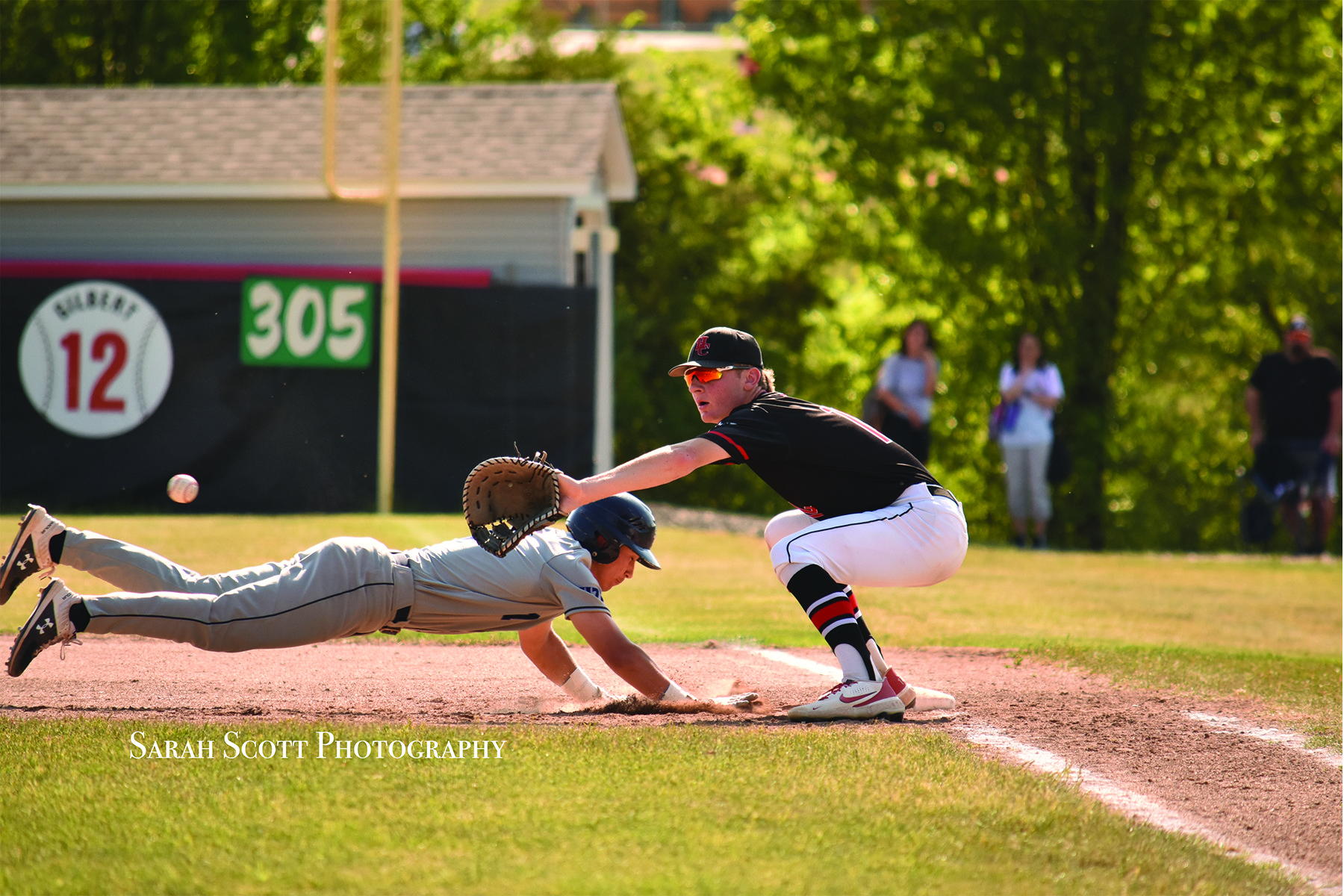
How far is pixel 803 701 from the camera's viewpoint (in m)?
5.46

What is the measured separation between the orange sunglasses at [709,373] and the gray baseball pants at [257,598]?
4.27ft

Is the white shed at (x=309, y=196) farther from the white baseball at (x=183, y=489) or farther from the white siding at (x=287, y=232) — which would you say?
the white baseball at (x=183, y=489)

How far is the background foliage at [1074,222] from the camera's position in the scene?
17578 millimetres

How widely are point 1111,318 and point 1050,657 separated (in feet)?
39.4

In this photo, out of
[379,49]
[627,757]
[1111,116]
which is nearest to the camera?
[627,757]

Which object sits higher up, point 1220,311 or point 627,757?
point 1220,311

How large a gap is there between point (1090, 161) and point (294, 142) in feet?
34.2

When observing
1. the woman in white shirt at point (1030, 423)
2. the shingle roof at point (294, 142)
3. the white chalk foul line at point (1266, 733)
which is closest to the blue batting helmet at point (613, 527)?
the white chalk foul line at point (1266, 733)

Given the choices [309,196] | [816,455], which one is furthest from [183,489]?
[309,196]

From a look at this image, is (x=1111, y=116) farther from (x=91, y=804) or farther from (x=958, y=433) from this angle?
(x=91, y=804)

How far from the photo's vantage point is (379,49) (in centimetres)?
3117

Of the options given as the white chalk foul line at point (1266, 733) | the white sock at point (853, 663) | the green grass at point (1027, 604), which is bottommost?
the green grass at point (1027, 604)

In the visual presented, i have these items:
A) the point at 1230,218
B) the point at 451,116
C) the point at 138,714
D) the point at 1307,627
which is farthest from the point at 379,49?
the point at 138,714

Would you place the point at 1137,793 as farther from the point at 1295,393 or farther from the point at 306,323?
the point at 306,323
